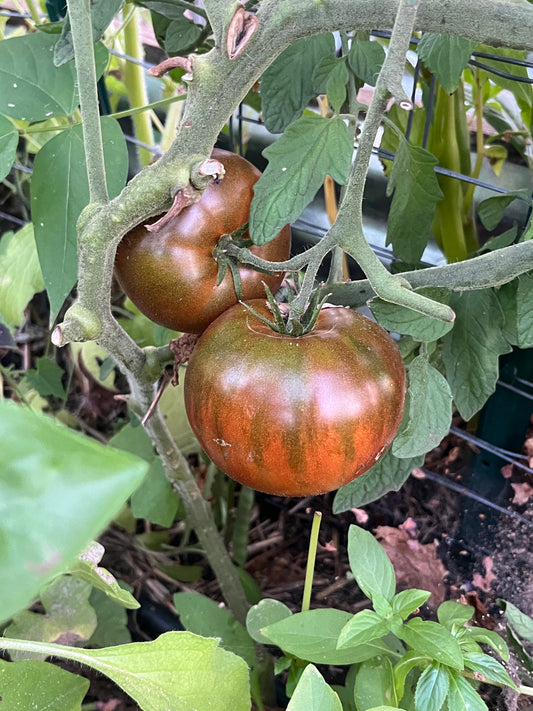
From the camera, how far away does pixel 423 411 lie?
0.45 metres

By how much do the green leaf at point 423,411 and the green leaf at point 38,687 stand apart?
0.95 ft

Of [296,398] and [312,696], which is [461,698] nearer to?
[312,696]

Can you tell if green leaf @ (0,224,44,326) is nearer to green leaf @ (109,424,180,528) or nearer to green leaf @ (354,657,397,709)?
green leaf @ (109,424,180,528)

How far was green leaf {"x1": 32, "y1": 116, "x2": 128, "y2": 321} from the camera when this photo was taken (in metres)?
0.46

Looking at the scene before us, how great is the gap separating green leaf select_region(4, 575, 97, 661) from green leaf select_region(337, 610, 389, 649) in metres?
0.33

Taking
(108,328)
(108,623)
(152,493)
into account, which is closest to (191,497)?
(152,493)

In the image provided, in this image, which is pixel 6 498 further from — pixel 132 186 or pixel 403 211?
pixel 403 211

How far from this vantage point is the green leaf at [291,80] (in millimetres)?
497

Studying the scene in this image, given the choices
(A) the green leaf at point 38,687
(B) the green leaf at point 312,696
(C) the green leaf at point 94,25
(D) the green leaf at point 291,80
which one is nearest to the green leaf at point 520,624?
(B) the green leaf at point 312,696

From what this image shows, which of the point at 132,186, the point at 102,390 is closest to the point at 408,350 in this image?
the point at 132,186

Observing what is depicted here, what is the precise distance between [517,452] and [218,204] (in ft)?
1.79

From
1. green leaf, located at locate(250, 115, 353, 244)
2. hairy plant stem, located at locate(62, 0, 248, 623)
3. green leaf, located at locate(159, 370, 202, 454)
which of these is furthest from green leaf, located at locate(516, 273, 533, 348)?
green leaf, located at locate(159, 370, 202, 454)

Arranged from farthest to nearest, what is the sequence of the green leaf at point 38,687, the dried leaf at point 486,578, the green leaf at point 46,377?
the green leaf at point 46,377 → the dried leaf at point 486,578 → the green leaf at point 38,687

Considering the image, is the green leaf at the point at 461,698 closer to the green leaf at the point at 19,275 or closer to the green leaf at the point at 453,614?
the green leaf at the point at 453,614
